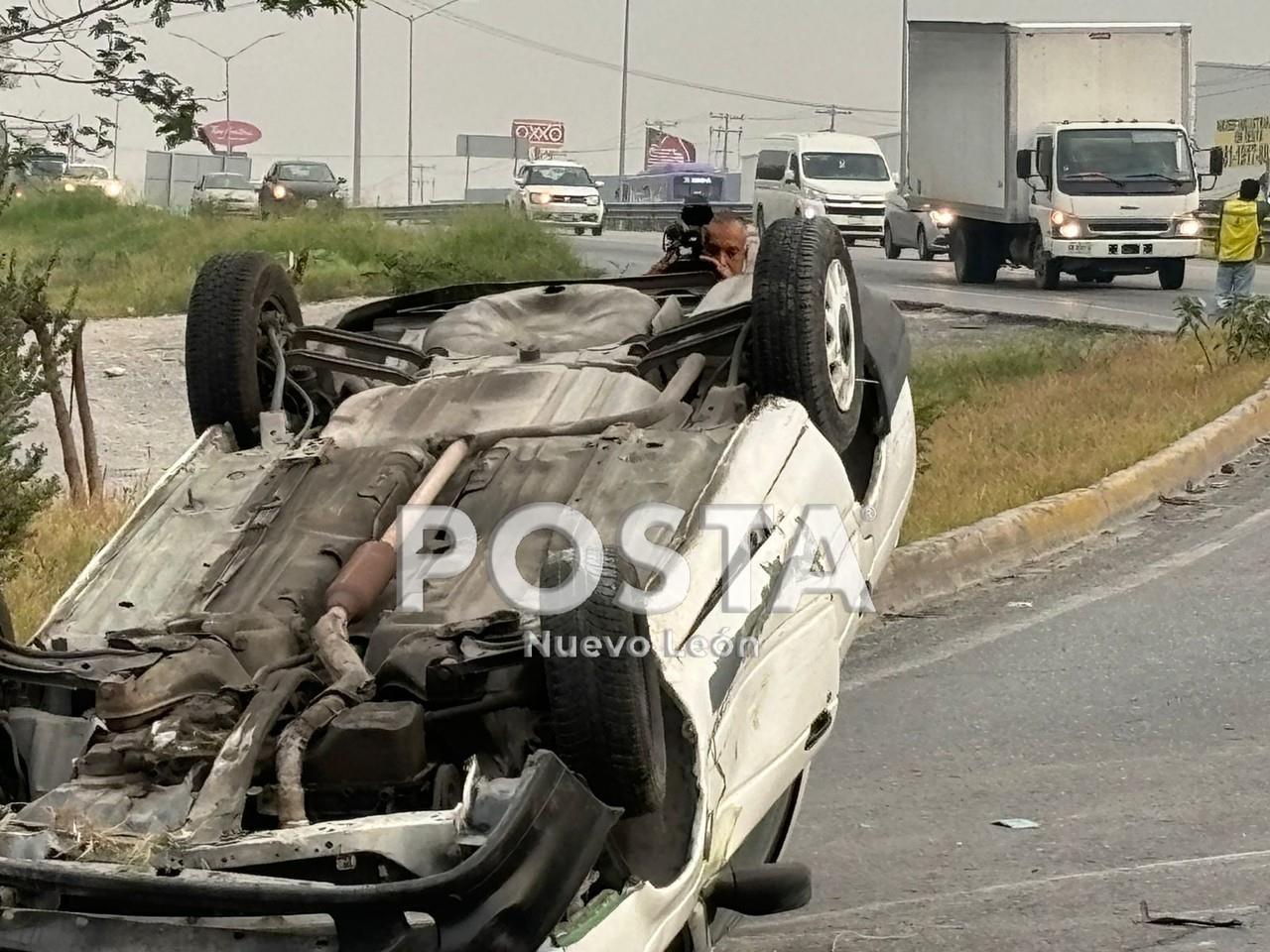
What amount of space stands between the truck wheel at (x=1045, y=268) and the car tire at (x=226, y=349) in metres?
17.3

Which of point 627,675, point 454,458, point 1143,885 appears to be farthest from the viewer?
point 454,458

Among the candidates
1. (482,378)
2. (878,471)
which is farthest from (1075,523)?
(482,378)

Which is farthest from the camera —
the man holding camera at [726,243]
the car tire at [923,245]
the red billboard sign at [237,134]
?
the red billboard sign at [237,134]

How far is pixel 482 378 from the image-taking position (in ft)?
17.6

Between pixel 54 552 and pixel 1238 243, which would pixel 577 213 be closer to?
pixel 1238 243

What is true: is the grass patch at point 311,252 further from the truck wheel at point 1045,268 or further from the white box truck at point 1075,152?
the truck wheel at point 1045,268

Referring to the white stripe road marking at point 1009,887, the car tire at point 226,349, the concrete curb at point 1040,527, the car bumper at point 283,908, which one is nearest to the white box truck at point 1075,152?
the concrete curb at point 1040,527

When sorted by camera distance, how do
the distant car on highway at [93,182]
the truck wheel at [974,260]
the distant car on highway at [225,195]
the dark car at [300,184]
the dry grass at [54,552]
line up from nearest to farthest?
the dry grass at [54,552]
the truck wheel at [974,260]
the distant car on highway at [225,195]
the dark car at [300,184]
the distant car on highway at [93,182]

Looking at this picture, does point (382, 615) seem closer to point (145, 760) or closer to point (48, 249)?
point (145, 760)

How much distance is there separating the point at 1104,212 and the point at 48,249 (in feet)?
49.8

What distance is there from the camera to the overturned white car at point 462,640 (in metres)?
3.11

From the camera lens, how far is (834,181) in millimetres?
29797

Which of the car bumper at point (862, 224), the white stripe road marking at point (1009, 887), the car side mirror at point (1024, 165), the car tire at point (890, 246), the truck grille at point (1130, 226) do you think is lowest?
the white stripe road marking at point (1009, 887)

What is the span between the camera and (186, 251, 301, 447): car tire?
5.46 metres
